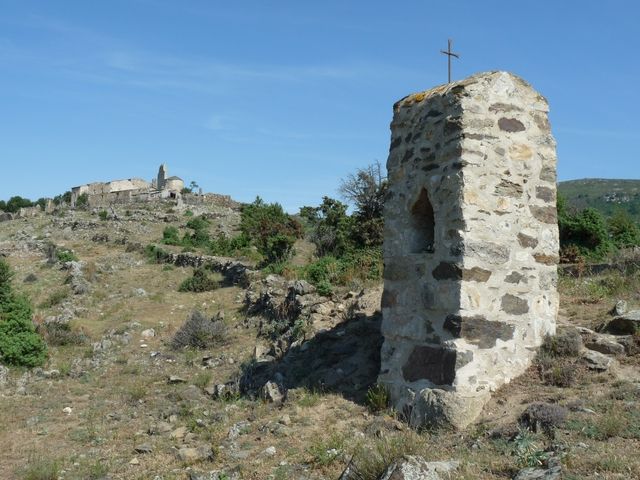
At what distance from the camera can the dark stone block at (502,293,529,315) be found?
614cm

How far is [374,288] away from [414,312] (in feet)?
14.5

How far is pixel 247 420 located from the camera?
288 inches

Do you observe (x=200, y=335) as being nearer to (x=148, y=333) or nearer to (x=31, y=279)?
(x=148, y=333)

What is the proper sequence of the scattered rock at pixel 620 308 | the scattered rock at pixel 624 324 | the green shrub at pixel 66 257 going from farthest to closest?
the green shrub at pixel 66 257
the scattered rock at pixel 620 308
the scattered rock at pixel 624 324

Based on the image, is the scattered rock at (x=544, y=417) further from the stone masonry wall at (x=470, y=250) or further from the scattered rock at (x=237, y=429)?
the scattered rock at (x=237, y=429)

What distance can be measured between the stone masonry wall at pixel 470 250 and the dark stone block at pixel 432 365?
1 centimetres

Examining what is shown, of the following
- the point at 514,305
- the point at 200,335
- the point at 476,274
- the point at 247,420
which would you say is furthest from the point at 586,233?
the point at 247,420

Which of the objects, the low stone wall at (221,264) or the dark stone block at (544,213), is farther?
the low stone wall at (221,264)

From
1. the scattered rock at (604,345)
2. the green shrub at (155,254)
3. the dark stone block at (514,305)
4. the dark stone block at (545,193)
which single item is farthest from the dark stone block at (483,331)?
the green shrub at (155,254)

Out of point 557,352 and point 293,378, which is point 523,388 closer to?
point 557,352

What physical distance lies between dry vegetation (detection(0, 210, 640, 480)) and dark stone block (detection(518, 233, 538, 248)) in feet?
3.72

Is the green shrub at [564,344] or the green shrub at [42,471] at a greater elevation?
the green shrub at [564,344]

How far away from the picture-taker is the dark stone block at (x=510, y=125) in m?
6.32

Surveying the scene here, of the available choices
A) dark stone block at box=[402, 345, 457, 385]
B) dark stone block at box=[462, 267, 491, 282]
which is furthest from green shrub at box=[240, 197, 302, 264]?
dark stone block at box=[462, 267, 491, 282]
